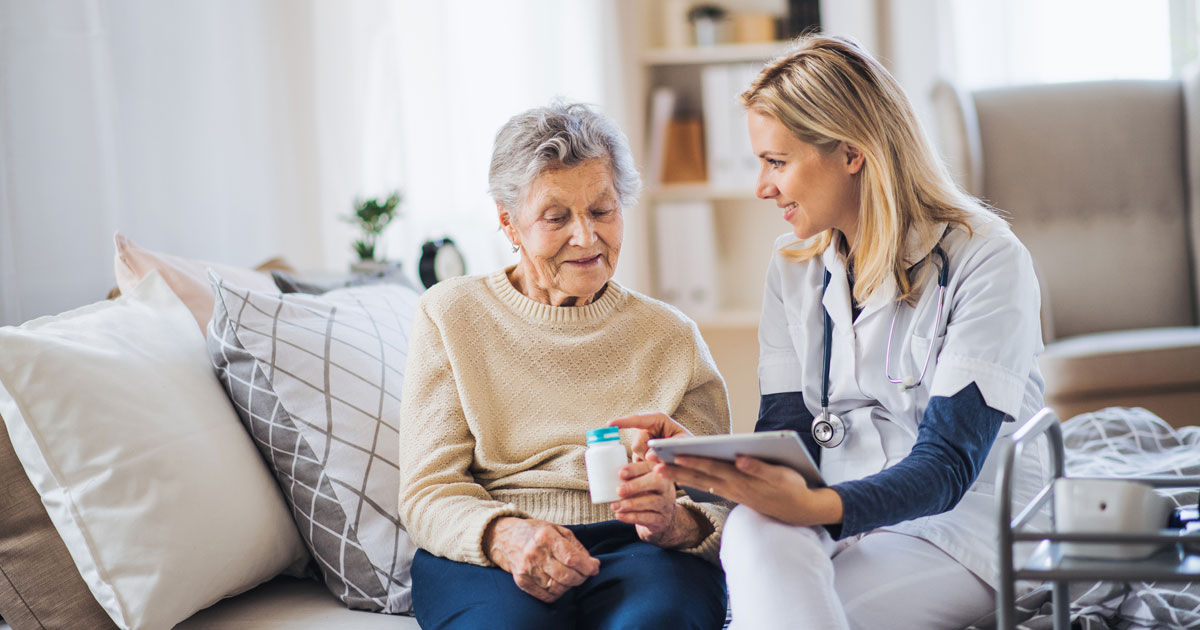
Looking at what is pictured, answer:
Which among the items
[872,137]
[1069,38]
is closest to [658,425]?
[872,137]

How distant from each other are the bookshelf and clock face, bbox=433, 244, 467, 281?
1.11m

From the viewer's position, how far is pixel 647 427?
1.43 m

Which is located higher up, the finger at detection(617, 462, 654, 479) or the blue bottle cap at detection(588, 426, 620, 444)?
the blue bottle cap at detection(588, 426, 620, 444)

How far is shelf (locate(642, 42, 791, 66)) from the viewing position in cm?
342

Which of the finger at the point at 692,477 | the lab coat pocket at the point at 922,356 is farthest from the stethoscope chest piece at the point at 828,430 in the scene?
the finger at the point at 692,477

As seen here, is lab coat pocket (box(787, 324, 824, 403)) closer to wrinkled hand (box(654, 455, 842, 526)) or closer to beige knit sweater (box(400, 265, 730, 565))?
beige knit sweater (box(400, 265, 730, 565))

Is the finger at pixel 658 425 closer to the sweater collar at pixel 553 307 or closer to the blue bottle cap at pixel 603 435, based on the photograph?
the blue bottle cap at pixel 603 435

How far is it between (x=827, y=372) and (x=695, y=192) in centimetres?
200

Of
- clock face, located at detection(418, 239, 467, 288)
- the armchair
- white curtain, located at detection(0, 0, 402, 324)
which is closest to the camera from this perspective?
white curtain, located at detection(0, 0, 402, 324)

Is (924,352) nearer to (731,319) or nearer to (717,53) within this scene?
(731,319)

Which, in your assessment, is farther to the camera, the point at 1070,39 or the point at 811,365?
the point at 1070,39

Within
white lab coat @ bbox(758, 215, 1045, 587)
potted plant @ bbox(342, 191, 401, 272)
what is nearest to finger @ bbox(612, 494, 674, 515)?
white lab coat @ bbox(758, 215, 1045, 587)

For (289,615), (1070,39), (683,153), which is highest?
(1070,39)

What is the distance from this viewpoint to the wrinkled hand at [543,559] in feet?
4.35
